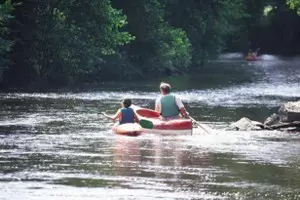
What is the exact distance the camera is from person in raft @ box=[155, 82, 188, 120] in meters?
22.7

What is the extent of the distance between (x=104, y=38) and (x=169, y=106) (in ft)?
68.1

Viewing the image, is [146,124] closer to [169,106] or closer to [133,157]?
[169,106]

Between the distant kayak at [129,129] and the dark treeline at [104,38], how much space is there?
1409 cm

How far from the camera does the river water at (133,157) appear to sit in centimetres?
1401

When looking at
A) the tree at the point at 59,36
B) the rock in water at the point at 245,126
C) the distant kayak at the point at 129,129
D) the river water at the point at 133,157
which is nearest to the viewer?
the river water at the point at 133,157

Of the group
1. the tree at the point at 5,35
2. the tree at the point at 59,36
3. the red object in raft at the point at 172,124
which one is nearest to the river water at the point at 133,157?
the red object in raft at the point at 172,124

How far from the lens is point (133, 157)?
1780cm

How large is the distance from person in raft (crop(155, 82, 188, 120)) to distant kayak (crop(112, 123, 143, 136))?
35.8 inches

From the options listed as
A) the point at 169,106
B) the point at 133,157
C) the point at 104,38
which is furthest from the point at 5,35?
the point at 133,157

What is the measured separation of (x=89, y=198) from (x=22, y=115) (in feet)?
47.0

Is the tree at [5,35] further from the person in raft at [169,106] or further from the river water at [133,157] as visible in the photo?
the person in raft at [169,106]

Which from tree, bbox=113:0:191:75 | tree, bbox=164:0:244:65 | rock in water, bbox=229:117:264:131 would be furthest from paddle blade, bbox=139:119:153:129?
tree, bbox=164:0:244:65

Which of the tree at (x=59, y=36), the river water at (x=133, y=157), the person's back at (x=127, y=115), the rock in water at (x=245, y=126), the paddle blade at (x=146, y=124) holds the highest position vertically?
the tree at (x=59, y=36)

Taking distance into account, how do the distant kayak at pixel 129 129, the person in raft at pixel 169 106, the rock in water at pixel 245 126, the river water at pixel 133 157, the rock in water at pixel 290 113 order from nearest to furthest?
the river water at pixel 133 157 < the distant kayak at pixel 129 129 < the person in raft at pixel 169 106 < the rock in water at pixel 245 126 < the rock in water at pixel 290 113
